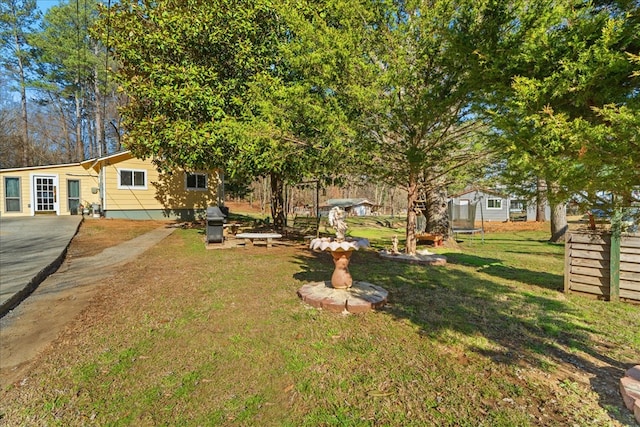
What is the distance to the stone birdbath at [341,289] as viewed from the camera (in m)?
4.23

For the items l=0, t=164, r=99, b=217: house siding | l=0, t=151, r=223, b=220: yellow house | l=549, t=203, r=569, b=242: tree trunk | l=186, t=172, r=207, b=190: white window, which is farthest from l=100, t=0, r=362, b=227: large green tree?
l=549, t=203, r=569, b=242: tree trunk

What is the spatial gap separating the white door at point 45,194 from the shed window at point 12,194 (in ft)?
2.15

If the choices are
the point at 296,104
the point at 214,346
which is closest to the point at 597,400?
the point at 214,346

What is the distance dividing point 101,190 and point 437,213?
15916mm

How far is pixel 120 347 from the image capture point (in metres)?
3.28

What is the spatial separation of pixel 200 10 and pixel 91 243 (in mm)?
8038

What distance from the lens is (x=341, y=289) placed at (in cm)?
478

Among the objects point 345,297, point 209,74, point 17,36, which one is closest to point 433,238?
point 345,297

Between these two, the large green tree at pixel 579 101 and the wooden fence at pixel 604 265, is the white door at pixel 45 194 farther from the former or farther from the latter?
the wooden fence at pixel 604 265

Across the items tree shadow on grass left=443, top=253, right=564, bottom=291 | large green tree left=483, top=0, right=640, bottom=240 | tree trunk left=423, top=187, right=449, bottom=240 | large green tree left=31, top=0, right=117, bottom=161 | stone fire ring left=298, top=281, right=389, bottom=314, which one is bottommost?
tree shadow on grass left=443, top=253, right=564, bottom=291

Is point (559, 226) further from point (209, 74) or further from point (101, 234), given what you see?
point (101, 234)

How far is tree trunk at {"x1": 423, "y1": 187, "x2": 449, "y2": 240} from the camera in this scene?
1113cm

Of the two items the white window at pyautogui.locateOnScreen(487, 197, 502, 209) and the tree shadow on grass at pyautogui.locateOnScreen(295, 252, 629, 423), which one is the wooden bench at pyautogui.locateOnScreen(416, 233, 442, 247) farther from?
the white window at pyautogui.locateOnScreen(487, 197, 502, 209)

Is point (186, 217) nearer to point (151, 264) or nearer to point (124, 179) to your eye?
point (124, 179)
